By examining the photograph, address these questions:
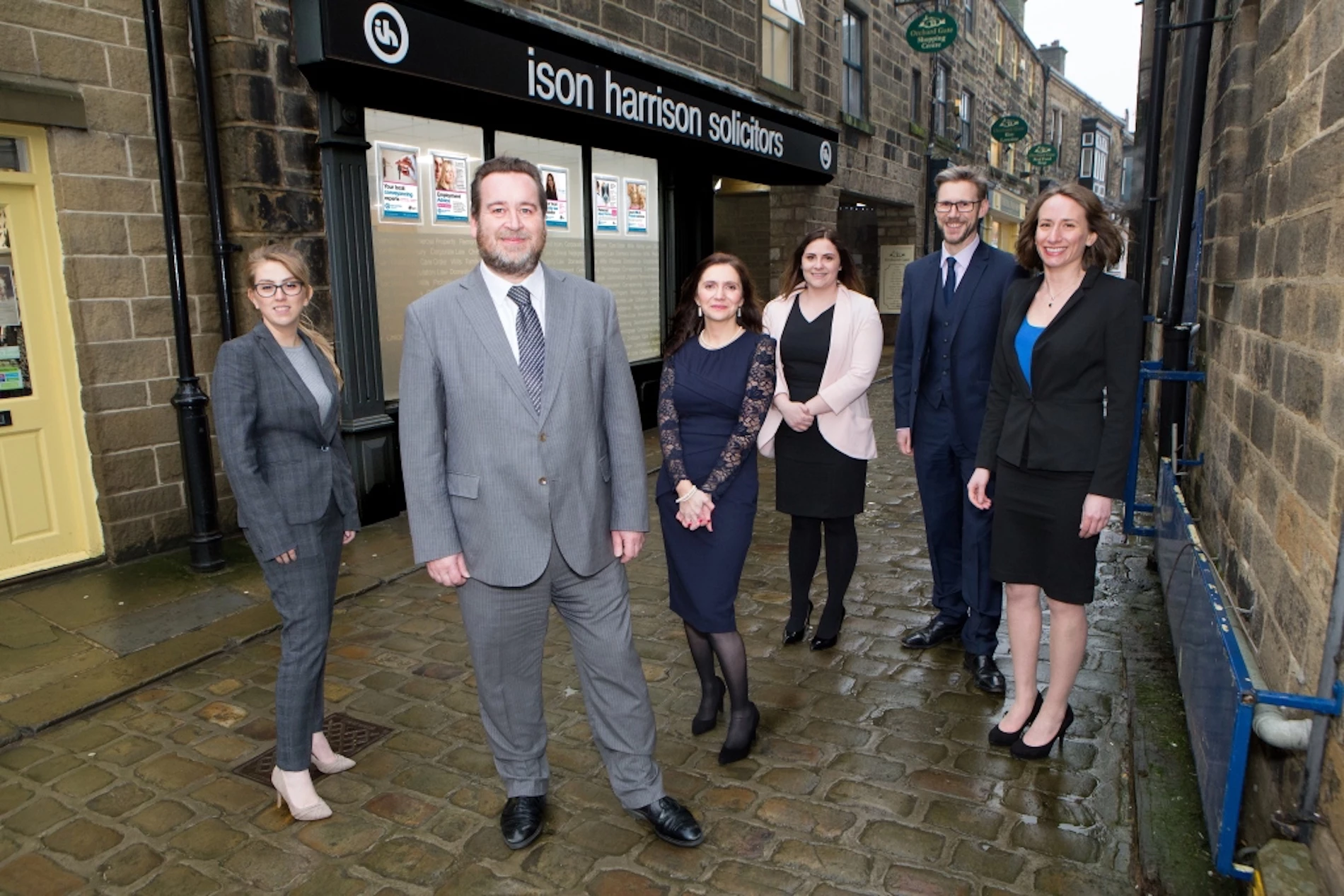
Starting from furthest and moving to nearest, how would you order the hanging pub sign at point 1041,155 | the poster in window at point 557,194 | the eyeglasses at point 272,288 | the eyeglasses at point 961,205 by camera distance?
the hanging pub sign at point 1041,155
the poster in window at point 557,194
the eyeglasses at point 961,205
the eyeglasses at point 272,288

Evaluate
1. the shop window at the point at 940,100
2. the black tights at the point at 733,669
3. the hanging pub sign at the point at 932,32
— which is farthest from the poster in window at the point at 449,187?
the shop window at the point at 940,100

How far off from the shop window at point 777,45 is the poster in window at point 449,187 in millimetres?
5777

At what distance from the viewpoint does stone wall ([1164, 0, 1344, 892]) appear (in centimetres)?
254

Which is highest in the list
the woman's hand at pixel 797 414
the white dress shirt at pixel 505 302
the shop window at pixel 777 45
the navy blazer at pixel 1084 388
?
the shop window at pixel 777 45

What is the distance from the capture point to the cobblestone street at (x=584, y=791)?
9.55ft

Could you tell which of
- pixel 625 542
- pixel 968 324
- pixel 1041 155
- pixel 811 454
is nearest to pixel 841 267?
pixel 968 324

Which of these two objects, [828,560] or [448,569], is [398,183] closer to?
[828,560]

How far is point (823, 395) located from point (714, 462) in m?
0.90

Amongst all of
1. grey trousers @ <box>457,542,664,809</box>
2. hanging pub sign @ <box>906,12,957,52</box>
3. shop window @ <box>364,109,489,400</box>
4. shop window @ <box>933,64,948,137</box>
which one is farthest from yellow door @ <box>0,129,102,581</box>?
shop window @ <box>933,64,948,137</box>

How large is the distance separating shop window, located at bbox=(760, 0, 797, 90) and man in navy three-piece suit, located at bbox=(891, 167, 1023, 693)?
8.92m

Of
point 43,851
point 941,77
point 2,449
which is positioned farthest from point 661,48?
point 941,77

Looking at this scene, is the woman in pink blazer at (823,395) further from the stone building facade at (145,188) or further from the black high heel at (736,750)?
the stone building facade at (145,188)

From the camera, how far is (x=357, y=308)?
675 centimetres

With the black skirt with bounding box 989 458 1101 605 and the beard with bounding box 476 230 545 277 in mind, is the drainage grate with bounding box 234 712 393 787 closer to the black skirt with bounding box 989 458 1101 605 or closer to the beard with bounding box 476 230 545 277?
the beard with bounding box 476 230 545 277
